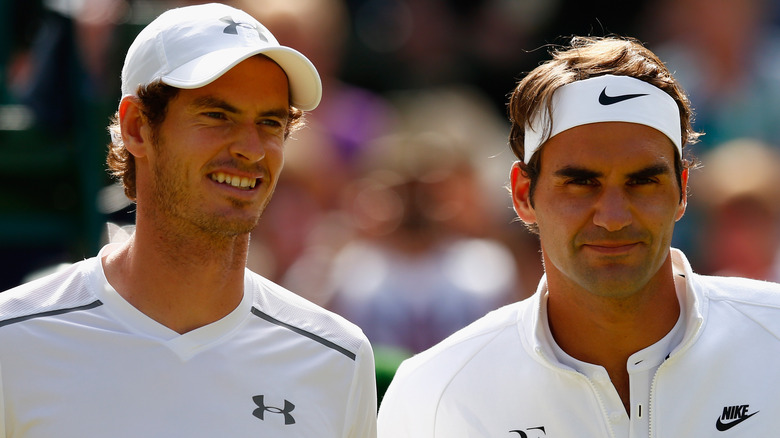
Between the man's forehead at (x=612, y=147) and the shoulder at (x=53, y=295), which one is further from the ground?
the man's forehead at (x=612, y=147)

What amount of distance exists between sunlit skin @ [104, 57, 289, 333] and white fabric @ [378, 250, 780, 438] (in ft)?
2.33

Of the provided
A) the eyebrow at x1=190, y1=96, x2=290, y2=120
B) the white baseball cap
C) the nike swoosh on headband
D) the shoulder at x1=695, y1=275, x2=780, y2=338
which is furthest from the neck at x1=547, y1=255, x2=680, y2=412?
the eyebrow at x1=190, y1=96, x2=290, y2=120

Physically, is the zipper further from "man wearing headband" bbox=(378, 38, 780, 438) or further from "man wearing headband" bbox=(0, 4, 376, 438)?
"man wearing headband" bbox=(0, 4, 376, 438)

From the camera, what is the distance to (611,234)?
3066mm

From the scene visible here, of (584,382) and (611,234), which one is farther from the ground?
(611,234)

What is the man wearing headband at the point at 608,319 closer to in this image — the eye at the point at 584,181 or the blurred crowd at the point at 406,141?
the eye at the point at 584,181

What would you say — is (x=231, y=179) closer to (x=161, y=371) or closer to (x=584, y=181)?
(x=161, y=371)

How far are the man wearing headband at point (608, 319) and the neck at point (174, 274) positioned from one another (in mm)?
767

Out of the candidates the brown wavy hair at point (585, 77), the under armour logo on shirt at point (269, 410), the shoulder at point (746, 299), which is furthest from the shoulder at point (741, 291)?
the under armour logo on shirt at point (269, 410)

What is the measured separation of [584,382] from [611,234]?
0.42 m

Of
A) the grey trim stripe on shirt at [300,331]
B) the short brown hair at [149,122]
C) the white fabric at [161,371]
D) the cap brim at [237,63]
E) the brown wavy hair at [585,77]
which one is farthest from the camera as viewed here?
the brown wavy hair at [585,77]

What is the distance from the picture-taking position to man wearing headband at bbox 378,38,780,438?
9.94 ft

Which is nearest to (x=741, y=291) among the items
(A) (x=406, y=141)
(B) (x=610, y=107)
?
(B) (x=610, y=107)

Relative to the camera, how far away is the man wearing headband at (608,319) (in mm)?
3029
